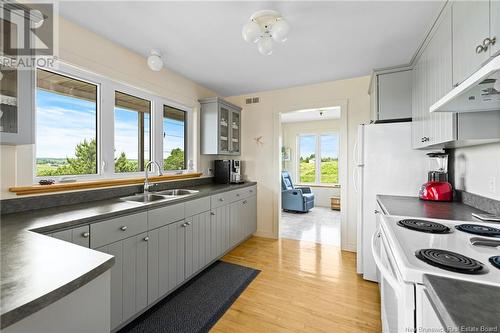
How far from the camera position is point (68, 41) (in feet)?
6.09

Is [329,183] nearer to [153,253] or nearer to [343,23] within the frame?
[343,23]

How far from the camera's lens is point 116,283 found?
4.99 feet

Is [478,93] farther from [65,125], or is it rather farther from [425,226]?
[65,125]

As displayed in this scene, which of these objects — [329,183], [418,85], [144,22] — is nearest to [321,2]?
[418,85]

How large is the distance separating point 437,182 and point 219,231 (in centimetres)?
226

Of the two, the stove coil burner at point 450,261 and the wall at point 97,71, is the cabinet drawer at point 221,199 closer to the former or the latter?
the wall at point 97,71

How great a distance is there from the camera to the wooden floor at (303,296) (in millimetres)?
1705

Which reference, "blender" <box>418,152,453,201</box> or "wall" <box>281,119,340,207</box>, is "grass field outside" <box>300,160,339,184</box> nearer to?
"wall" <box>281,119,340,207</box>

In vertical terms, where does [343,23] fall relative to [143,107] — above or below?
above

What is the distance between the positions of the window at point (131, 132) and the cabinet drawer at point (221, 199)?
918 millimetres

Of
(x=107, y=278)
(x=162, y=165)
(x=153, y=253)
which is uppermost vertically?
(x=162, y=165)

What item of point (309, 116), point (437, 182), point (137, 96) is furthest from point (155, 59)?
point (309, 116)

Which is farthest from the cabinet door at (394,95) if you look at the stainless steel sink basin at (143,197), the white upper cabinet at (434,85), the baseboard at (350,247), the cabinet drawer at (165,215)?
the stainless steel sink basin at (143,197)

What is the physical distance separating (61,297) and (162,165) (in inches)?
93.8
